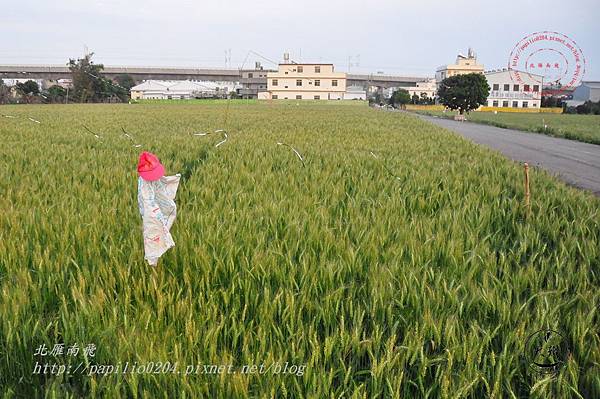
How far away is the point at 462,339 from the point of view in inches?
61.5

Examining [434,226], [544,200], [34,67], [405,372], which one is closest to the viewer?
[405,372]

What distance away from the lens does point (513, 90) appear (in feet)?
245

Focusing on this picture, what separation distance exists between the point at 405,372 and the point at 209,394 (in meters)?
0.57

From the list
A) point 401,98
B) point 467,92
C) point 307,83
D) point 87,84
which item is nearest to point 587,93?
point 401,98

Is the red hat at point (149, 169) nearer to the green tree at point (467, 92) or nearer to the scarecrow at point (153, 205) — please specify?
the scarecrow at point (153, 205)

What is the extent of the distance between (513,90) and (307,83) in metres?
31.6

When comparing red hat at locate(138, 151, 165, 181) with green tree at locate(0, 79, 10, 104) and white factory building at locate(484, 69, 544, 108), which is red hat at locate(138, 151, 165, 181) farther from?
white factory building at locate(484, 69, 544, 108)

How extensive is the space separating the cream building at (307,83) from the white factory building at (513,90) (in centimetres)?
2308

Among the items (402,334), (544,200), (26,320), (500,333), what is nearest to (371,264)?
(402,334)

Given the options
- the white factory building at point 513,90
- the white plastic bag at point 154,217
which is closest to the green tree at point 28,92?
the white plastic bag at point 154,217

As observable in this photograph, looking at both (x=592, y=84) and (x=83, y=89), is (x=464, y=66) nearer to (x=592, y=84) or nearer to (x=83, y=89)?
(x=592, y=84)

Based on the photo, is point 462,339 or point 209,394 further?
point 462,339

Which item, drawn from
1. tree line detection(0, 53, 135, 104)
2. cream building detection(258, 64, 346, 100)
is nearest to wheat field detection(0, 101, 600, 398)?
tree line detection(0, 53, 135, 104)

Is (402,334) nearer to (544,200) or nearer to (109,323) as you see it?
(109,323)
